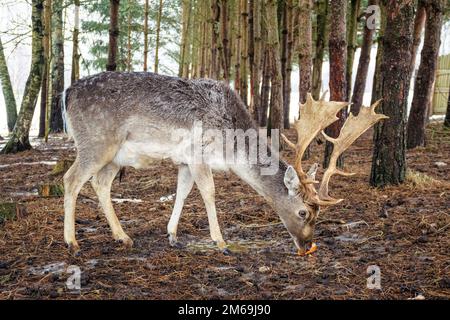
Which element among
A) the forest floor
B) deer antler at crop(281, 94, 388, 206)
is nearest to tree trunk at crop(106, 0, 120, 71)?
the forest floor

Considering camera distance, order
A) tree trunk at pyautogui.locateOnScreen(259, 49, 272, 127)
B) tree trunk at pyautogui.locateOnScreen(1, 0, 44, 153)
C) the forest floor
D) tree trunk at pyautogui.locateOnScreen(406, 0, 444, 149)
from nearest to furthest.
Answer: the forest floor → tree trunk at pyautogui.locateOnScreen(406, 0, 444, 149) → tree trunk at pyautogui.locateOnScreen(1, 0, 44, 153) → tree trunk at pyautogui.locateOnScreen(259, 49, 272, 127)

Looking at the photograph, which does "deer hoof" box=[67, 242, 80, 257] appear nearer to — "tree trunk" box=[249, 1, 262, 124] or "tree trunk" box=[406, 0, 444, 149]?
"tree trunk" box=[406, 0, 444, 149]

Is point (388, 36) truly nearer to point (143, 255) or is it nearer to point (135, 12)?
point (143, 255)

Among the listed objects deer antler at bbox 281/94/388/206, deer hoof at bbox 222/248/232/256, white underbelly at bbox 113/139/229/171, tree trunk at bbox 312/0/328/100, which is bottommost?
deer hoof at bbox 222/248/232/256

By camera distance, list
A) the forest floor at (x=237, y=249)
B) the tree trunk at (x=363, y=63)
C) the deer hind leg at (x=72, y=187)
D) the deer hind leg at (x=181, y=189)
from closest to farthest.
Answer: the forest floor at (x=237, y=249) < the deer hind leg at (x=72, y=187) < the deer hind leg at (x=181, y=189) < the tree trunk at (x=363, y=63)

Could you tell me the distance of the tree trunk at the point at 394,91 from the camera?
681 centimetres

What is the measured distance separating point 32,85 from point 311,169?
31.3 feet

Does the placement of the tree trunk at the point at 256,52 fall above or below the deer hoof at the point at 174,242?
above

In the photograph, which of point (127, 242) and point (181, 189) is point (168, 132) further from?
point (127, 242)

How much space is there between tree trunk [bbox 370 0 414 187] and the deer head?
5.10ft

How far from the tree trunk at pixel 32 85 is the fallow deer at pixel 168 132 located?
7.63 meters

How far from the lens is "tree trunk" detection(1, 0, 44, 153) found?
12320mm

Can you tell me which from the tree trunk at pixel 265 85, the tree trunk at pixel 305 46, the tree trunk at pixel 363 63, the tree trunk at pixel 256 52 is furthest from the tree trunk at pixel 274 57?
the tree trunk at pixel 363 63

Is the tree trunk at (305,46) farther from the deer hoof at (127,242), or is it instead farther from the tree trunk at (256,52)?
the deer hoof at (127,242)
